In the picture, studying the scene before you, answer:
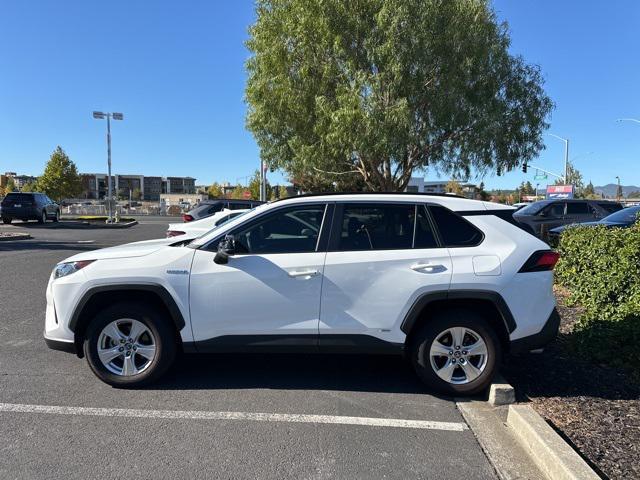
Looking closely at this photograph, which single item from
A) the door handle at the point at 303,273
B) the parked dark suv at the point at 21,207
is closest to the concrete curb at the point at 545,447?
the door handle at the point at 303,273

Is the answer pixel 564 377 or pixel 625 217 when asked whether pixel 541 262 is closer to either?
pixel 564 377

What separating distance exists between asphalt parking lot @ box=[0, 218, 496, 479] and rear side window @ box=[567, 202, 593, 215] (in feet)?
42.0

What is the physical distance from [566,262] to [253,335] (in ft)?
18.4

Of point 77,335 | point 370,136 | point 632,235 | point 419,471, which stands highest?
point 370,136

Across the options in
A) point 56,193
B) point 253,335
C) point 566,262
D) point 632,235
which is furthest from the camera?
point 56,193

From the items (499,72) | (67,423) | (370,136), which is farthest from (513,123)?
(67,423)

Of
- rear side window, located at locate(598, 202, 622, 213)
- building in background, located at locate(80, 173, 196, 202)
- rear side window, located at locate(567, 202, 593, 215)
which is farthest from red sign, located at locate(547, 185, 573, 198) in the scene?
building in background, located at locate(80, 173, 196, 202)

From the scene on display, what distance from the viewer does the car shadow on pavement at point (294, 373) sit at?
15.3 feet

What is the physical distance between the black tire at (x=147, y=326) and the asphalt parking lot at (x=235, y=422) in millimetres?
117

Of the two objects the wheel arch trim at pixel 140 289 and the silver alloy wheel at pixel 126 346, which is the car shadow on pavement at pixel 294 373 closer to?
the silver alloy wheel at pixel 126 346

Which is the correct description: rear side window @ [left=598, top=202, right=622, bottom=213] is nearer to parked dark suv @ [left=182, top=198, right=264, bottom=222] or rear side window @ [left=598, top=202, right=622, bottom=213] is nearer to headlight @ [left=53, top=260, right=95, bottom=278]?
parked dark suv @ [left=182, top=198, right=264, bottom=222]

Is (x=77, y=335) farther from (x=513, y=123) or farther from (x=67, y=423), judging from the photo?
(x=513, y=123)

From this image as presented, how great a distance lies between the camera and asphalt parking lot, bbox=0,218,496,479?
329 cm

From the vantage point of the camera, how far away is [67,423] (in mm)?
3844
